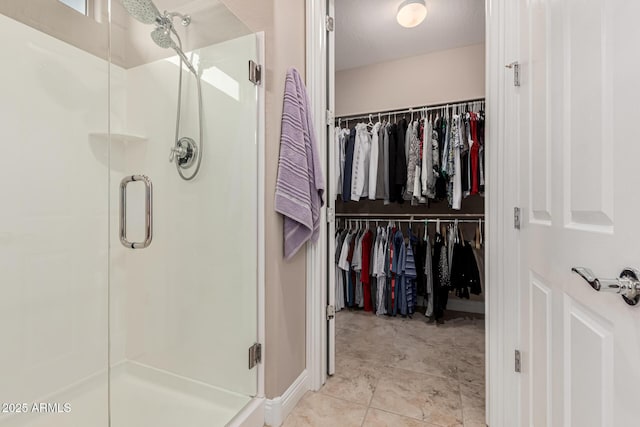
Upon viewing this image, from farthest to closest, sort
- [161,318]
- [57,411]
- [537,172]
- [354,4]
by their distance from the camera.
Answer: [354,4], [161,318], [57,411], [537,172]

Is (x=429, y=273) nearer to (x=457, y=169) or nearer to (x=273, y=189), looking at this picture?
(x=457, y=169)

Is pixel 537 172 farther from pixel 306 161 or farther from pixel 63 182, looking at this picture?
pixel 63 182

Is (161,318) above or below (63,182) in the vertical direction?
below

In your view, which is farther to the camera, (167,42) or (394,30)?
(394,30)

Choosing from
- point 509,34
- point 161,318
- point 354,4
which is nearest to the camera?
point 509,34

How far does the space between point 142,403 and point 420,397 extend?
4.51 ft

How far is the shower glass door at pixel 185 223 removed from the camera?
1.33 meters

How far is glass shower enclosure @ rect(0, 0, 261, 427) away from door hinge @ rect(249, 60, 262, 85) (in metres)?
0.04

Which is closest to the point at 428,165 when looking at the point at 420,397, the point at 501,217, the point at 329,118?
the point at 329,118

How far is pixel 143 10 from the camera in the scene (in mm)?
1218

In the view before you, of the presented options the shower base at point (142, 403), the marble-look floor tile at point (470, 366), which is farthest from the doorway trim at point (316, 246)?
the marble-look floor tile at point (470, 366)

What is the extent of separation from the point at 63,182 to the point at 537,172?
2093 mm

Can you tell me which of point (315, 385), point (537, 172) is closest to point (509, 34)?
point (537, 172)

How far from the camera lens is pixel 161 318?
160 centimetres
